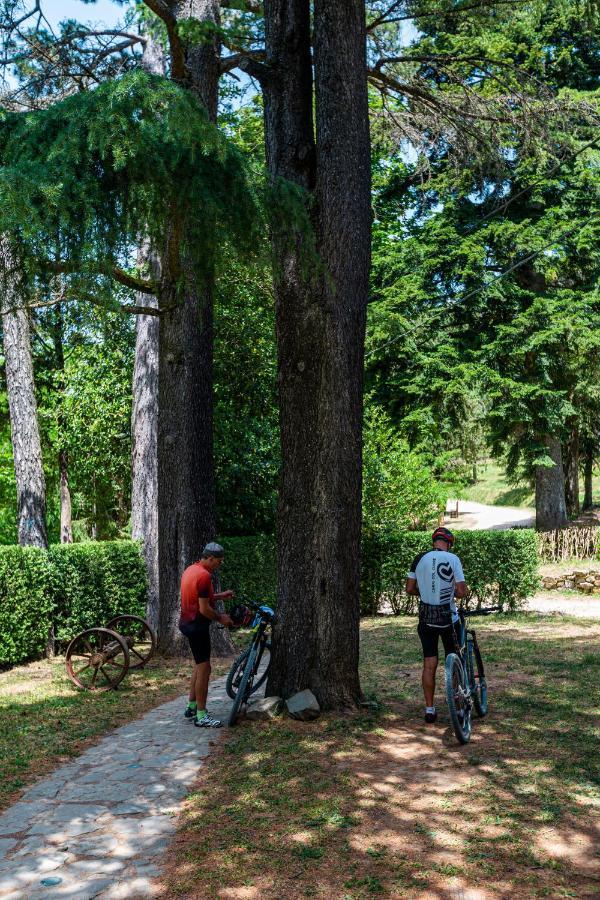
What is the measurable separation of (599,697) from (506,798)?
11.8 ft

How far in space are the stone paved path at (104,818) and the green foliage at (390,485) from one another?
10883 mm

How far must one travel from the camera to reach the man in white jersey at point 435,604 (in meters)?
7.70

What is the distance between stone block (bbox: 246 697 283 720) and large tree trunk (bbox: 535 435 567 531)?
20.6 m

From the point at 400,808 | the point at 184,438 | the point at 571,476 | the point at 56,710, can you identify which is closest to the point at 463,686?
the point at 400,808

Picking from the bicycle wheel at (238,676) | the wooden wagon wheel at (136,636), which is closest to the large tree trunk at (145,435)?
the wooden wagon wheel at (136,636)

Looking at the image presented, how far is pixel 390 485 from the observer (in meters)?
19.0

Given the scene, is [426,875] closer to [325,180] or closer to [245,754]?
[245,754]

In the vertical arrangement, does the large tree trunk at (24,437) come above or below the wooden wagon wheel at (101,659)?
above

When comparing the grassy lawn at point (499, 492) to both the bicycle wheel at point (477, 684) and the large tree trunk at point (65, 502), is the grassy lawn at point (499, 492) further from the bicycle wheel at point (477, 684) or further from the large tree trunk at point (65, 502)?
the bicycle wheel at point (477, 684)

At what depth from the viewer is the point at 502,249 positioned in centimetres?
2525

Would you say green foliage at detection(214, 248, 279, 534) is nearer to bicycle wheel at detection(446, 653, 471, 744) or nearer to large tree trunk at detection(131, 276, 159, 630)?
large tree trunk at detection(131, 276, 159, 630)

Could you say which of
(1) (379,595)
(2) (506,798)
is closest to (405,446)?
(1) (379,595)

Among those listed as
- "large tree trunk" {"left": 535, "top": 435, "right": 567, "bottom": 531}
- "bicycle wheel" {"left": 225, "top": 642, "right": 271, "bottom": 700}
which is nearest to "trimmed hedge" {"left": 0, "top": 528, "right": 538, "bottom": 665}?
"bicycle wheel" {"left": 225, "top": 642, "right": 271, "bottom": 700}

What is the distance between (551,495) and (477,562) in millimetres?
10320
